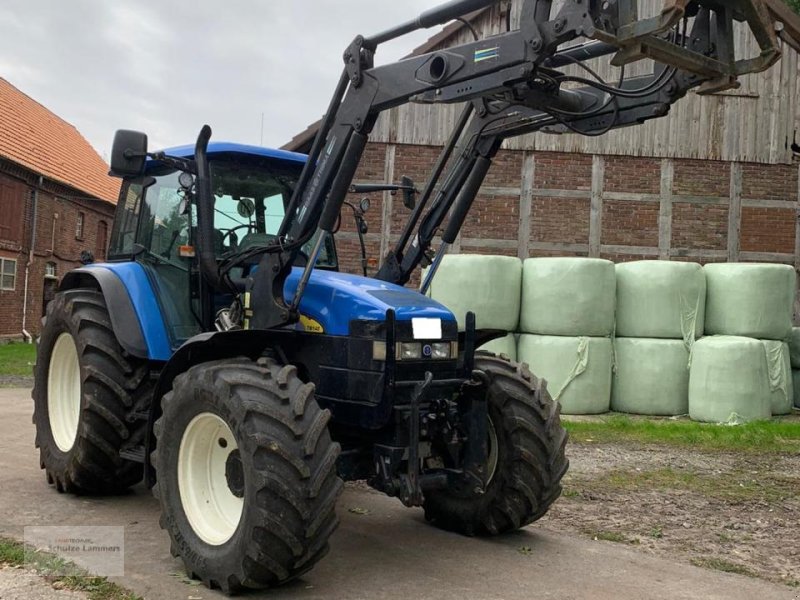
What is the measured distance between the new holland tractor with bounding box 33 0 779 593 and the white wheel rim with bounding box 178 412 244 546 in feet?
0.03

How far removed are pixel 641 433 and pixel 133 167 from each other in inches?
237

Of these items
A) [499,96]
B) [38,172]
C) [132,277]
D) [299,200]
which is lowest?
[132,277]

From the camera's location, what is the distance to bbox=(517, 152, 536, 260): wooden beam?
13078 millimetres

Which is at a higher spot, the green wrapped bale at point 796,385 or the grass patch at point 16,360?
the green wrapped bale at point 796,385

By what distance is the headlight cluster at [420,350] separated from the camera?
151 inches

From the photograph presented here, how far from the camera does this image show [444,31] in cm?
1240

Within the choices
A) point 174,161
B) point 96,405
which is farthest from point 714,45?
point 96,405

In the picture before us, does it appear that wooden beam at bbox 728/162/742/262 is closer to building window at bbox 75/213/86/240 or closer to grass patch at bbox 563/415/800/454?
grass patch at bbox 563/415/800/454

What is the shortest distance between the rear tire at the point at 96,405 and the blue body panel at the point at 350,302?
137 cm

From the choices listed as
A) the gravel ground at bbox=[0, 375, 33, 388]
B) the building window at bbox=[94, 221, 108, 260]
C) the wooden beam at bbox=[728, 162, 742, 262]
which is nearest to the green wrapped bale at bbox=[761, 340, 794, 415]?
the wooden beam at bbox=[728, 162, 742, 262]

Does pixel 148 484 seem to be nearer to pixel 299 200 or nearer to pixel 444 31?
pixel 299 200

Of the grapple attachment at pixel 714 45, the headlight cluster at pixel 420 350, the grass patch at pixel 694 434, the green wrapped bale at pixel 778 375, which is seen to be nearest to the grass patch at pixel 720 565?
the headlight cluster at pixel 420 350

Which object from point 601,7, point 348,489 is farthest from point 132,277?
point 601,7

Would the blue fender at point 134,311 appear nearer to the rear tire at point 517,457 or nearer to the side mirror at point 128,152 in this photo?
the side mirror at point 128,152
